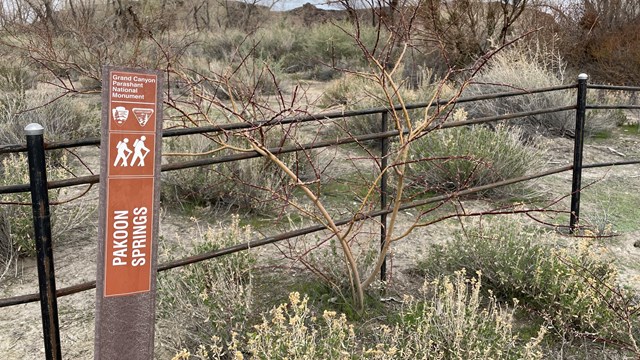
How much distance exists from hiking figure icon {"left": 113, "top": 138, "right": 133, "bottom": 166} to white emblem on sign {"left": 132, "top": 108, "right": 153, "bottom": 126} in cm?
8

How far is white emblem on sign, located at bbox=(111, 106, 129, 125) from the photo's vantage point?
79.5 inches

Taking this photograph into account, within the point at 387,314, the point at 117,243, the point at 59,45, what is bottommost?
the point at 387,314

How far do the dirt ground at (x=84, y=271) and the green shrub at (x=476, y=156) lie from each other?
328 millimetres

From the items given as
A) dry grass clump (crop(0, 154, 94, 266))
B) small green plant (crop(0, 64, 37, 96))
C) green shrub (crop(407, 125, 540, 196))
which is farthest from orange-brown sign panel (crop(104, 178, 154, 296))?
small green plant (crop(0, 64, 37, 96))

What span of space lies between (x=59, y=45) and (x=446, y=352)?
494 inches

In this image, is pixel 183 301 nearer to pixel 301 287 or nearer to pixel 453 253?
pixel 301 287

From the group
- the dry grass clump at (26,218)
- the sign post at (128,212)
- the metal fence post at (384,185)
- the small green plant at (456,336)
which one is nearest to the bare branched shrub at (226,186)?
the dry grass clump at (26,218)

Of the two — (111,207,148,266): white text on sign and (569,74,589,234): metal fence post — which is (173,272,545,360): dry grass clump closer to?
(111,207,148,266): white text on sign

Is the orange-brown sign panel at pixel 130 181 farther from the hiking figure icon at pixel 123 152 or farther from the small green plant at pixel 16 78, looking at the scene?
the small green plant at pixel 16 78

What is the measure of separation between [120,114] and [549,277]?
102 inches

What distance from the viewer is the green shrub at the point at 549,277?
3.24 metres

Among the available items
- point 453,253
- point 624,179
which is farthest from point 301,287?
point 624,179

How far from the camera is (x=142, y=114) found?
81.7 inches

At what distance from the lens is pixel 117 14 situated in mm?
18547
